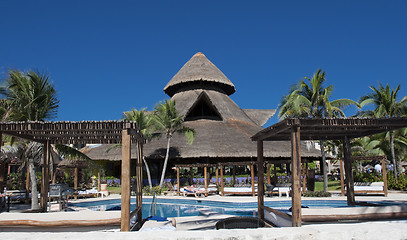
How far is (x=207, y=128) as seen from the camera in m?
25.3

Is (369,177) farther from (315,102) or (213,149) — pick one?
(213,149)

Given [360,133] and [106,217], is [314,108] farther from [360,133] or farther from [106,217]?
[106,217]

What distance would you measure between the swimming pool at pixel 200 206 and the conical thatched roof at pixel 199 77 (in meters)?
16.4

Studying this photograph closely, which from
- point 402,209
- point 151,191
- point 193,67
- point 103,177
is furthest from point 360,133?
point 193,67

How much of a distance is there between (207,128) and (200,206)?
11484mm

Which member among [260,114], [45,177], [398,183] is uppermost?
[260,114]

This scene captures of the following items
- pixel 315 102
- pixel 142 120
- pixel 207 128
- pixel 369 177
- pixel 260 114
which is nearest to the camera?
pixel 315 102

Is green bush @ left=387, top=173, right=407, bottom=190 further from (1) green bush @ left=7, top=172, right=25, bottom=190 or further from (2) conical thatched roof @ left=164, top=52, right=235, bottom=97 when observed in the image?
(1) green bush @ left=7, top=172, right=25, bottom=190

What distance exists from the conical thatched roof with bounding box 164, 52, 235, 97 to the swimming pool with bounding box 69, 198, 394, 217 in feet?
53.9

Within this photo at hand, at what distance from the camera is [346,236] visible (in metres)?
3.82

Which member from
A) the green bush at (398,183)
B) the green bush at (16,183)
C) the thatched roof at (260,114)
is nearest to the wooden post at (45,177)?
the green bush at (16,183)

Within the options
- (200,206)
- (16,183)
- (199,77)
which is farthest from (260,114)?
(16,183)

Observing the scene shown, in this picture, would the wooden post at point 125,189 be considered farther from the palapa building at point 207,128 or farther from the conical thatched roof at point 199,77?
the conical thatched roof at point 199,77

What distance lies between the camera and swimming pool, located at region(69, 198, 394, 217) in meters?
12.5
